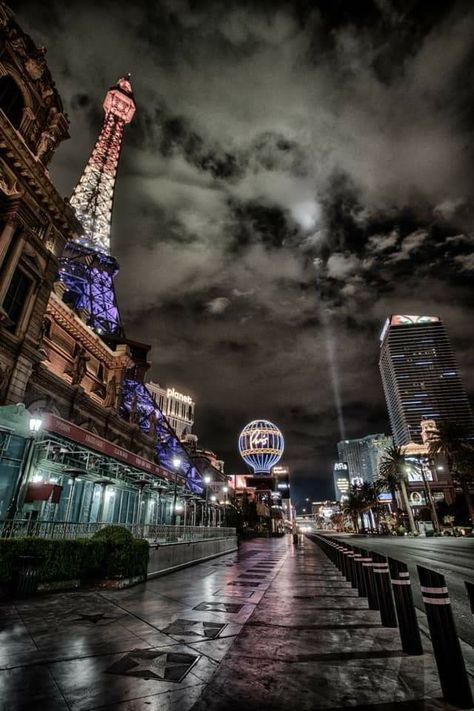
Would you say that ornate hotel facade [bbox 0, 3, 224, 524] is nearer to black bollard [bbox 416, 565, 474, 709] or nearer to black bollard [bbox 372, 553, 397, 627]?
black bollard [bbox 372, 553, 397, 627]

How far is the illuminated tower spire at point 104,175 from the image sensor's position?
206 ft

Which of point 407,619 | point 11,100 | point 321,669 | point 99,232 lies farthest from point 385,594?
point 99,232

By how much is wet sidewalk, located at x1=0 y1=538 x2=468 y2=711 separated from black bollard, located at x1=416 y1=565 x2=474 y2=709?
0.18m

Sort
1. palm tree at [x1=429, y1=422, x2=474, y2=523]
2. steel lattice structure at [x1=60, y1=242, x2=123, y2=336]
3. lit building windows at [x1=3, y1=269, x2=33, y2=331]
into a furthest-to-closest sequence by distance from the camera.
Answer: palm tree at [x1=429, y1=422, x2=474, y2=523] → steel lattice structure at [x1=60, y1=242, x2=123, y2=336] → lit building windows at [x1=3, y1=269, x2=33, y2=331]

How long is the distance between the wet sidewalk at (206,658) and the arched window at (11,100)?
28.2m

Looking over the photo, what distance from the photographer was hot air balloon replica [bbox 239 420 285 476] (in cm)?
8419

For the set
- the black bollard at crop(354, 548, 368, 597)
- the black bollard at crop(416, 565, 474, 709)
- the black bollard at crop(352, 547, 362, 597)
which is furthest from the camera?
the black bollard at crop(352, 547, 362, 597)

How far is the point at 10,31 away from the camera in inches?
875

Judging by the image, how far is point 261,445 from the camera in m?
84.9

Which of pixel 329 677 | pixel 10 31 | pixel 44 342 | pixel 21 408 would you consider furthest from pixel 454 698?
pixel 10 31

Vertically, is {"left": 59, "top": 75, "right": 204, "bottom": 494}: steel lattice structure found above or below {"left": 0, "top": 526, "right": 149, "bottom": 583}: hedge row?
above

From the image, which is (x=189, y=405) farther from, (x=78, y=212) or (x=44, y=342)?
(x=44, y=342)

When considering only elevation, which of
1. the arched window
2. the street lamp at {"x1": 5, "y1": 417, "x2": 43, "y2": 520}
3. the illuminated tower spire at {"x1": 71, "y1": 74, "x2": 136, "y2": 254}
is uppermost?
the illuminated tower spire at {"x1": 71, "y1": 74, "x2": 136, "y2": 254}

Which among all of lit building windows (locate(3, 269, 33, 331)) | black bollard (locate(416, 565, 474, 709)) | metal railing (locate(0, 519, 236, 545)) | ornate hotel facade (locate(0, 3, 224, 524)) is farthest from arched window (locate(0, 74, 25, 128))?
black bollard (locate(416, 565, 474, 709))
